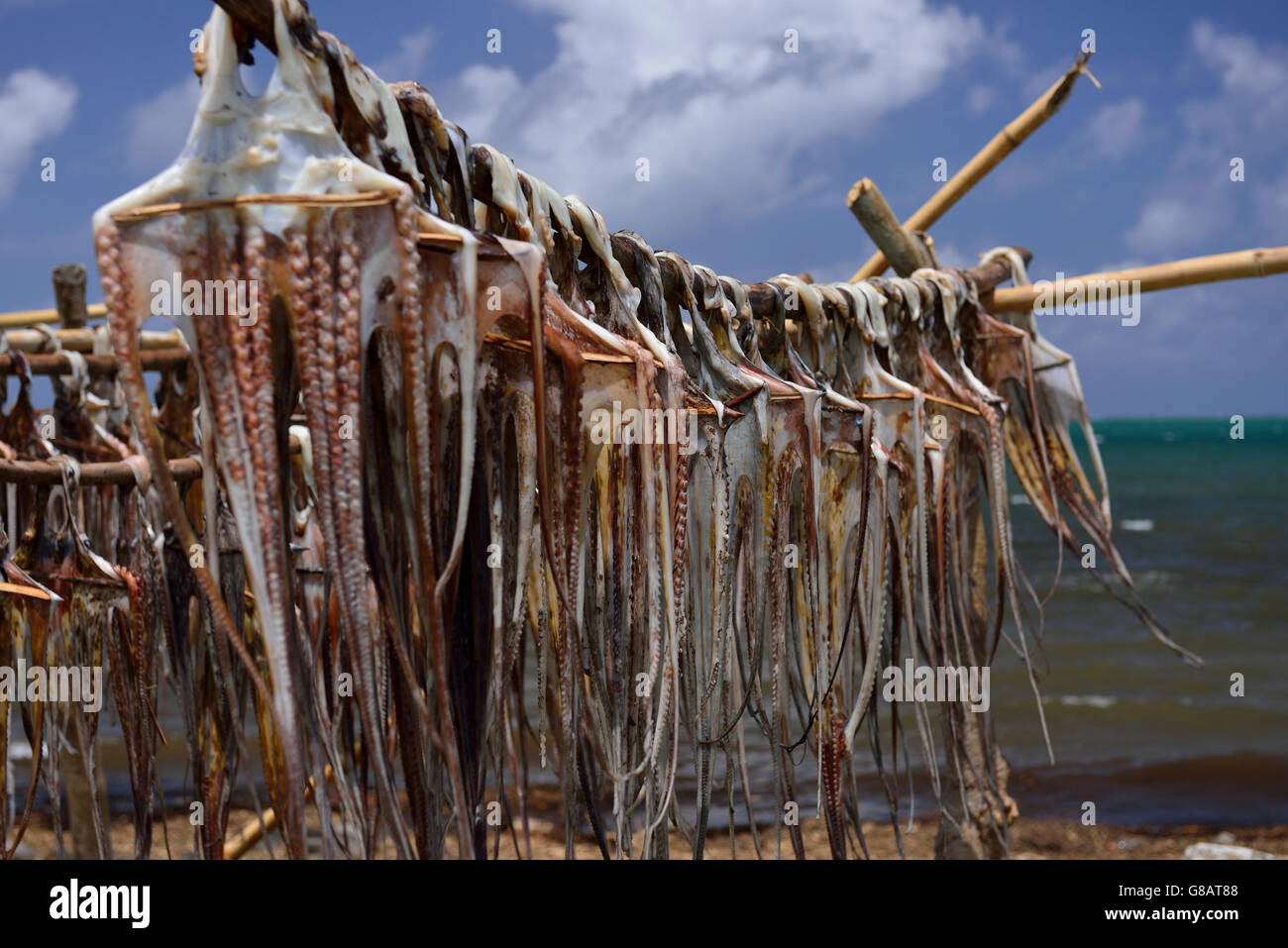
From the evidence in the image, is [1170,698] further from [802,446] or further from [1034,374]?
[802,446]

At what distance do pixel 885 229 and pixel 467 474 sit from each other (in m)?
3.40

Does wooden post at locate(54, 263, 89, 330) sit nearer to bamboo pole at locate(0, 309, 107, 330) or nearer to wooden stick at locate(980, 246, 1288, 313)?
bamboo pole at locate(0, 309, 107, 330)

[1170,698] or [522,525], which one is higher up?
[522,525]

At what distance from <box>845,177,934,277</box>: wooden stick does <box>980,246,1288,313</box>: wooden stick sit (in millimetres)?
544

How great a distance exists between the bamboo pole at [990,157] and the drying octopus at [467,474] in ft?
6.45

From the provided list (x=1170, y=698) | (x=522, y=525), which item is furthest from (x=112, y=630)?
(x=1170, y=698)

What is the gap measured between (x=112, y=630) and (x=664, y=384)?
5.63 ft

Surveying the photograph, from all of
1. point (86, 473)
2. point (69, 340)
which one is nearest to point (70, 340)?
point (69, 340)

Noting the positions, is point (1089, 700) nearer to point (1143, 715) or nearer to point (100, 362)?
point (1143, 715)

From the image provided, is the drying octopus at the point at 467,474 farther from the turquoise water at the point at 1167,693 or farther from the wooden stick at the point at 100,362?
the wooden stick at the point at 100,362

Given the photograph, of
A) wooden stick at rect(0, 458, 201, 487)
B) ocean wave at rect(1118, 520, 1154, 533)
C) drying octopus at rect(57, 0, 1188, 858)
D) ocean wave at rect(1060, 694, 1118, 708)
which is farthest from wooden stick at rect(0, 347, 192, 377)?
ocean wave at rect(1118, 520, 1154, 533)

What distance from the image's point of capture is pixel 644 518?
1.66 meters

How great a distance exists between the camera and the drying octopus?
1.20m

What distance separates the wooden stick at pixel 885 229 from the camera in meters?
4.24
